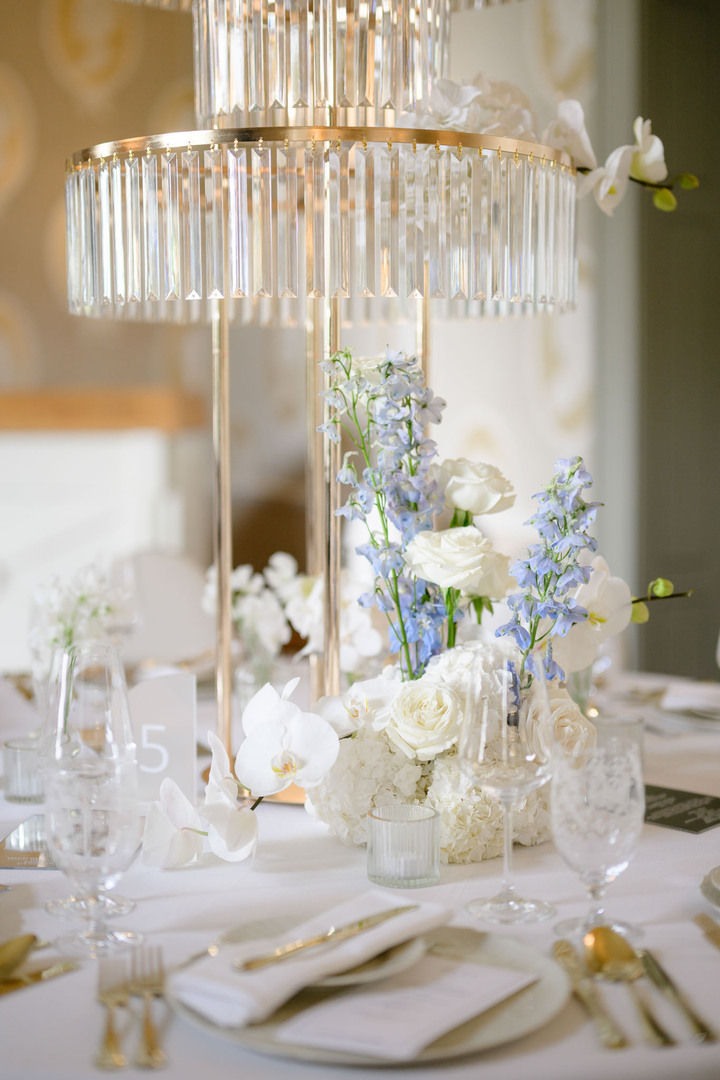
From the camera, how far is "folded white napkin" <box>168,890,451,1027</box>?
0.77 m

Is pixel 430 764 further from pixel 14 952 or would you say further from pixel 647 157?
pixel 647 157

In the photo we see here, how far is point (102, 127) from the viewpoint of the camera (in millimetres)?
4098

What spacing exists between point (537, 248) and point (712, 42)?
9.42ft

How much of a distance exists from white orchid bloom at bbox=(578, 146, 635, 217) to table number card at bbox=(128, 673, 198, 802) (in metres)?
0.77

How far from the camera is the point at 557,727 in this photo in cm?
117

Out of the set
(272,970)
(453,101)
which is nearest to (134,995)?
(272,970)

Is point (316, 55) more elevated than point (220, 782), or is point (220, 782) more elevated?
point (316, 55)

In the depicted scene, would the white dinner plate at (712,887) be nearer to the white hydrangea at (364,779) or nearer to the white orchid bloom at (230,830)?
the white hydrangea at (364,779)

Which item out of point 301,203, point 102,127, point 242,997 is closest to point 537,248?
point 301,203

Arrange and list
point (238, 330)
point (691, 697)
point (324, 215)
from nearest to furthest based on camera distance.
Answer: point (324, 215) < point (691, 697) < point (238, 330)

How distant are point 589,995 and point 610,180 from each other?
991mm

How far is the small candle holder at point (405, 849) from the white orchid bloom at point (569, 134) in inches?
32.9

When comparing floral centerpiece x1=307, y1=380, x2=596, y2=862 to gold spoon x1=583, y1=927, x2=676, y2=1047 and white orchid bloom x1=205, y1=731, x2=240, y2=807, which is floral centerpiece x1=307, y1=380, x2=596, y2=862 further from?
gold spoon x1=583, y1=927, x2=676, y2=1047

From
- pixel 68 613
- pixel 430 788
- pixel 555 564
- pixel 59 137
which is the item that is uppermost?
pixel 59 137
